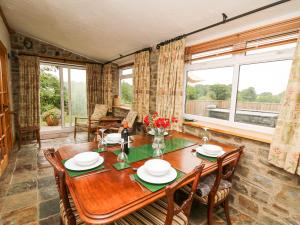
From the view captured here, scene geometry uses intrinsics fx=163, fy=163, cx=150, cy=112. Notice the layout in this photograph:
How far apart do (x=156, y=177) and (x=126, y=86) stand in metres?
3.93

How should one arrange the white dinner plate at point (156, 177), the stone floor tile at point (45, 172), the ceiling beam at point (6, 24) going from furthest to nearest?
the ceiling beam at point (6, 24), the stone floor tile at point (45, 172), the white dinner plate at point (156, 177)

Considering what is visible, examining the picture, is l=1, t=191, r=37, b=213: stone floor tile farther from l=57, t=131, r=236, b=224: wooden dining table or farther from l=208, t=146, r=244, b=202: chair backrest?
l=208, t=146, r=244, b=202: chair backrest

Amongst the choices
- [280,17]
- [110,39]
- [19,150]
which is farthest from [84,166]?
[19,150]

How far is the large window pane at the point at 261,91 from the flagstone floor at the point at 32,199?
1.16 metres

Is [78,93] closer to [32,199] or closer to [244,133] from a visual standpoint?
[32,199]

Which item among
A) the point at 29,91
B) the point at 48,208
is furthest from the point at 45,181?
the point at 29,91

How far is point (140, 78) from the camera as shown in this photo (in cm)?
351

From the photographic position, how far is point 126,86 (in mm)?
4812

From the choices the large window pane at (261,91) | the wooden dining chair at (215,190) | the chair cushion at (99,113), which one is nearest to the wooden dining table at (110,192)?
the wooden dining chair at (215,190)

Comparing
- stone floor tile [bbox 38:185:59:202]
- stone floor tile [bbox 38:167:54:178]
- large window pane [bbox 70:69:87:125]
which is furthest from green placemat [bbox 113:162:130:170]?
large window pane [bbox 70:69:87:125]

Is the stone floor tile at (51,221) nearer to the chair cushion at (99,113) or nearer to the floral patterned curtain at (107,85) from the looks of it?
the chair cushion at (99,113)

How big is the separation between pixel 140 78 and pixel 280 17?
242 centimetres

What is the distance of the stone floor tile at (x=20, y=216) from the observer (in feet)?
5.39

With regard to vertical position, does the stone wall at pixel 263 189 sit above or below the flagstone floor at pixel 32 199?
above
